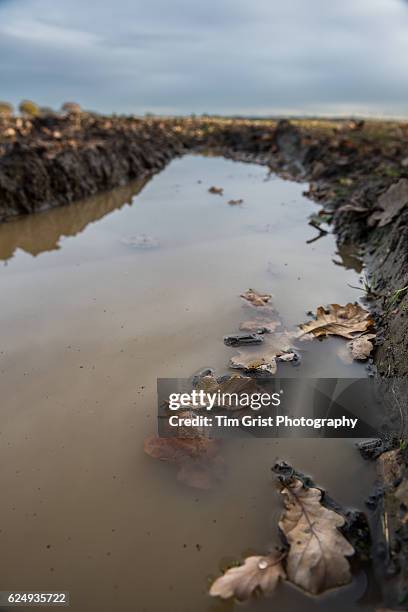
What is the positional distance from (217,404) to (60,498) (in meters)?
0.91

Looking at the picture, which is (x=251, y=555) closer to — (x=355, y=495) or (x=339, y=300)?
(x=355, y=495)

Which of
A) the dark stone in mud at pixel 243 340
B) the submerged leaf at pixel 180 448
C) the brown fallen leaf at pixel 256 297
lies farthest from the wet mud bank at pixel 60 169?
the submerged leaf at pixel 180 448

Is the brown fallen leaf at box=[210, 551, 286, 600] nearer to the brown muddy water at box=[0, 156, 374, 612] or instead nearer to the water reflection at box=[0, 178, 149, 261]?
the brown muddy water at box=[0, 156, 374, 612]

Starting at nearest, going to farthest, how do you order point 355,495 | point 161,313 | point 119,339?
point 355,495, point 119,339, point 161,313

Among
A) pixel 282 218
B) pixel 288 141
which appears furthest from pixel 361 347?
pixel 288 141

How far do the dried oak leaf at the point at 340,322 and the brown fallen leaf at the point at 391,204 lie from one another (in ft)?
5.96

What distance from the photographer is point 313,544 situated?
1.67m

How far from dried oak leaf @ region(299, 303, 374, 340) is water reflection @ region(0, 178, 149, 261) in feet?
11.3

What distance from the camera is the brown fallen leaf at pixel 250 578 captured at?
1.57 meters

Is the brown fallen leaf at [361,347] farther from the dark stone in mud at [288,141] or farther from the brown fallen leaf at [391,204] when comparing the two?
the dark stone in mud at [288,141]

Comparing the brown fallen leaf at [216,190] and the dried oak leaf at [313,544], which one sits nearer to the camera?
the dried oak leaf at [313,544]

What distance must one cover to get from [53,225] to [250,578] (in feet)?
19.7

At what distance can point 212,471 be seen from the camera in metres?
2.07

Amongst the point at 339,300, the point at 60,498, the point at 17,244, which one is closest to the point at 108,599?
the point at 60,498
